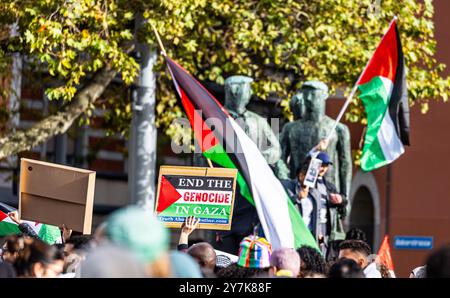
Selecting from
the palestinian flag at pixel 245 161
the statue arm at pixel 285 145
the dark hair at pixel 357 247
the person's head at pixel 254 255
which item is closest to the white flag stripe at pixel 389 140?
the statue arm at pixel 285 145

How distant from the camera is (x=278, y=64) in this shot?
60.4ft

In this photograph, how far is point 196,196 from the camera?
10.5 m

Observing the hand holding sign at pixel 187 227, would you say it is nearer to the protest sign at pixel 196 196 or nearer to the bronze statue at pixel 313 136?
the protest sign at pixel 196 196

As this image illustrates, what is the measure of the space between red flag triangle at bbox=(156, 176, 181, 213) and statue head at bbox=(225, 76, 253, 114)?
8.00 ft

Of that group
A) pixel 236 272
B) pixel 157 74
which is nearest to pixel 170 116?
pixel 157 74

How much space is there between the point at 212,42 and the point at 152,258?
14.2 meters

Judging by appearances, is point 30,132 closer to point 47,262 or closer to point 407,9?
→ point 407,9

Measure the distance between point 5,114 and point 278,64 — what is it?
13.7ft

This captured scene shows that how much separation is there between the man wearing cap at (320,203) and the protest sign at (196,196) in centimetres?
147

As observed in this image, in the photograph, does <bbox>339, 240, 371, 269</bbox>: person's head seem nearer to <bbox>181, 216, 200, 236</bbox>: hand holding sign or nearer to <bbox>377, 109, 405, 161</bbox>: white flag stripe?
<bbox>181, 216, 200, 236</bbox>: hand holding sign

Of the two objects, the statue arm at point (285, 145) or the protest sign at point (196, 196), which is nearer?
the protest sign at point (196, 196)

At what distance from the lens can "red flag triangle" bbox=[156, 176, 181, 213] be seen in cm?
1038

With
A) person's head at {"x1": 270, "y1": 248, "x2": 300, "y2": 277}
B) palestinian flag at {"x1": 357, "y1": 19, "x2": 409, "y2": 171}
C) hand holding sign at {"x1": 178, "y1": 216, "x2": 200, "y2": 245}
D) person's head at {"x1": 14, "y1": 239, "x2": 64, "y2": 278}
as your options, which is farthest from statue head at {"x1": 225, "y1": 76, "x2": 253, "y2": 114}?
person's head at {"x1": 14, "y1": 239, "x2": 64, "y2": 278}

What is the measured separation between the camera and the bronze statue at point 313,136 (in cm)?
1315
